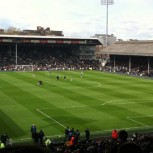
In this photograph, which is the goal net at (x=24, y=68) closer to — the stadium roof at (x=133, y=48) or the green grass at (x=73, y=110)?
the stadium roof at (x=133, y=48)

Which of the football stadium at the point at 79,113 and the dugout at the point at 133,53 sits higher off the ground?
the dugout at the point at 133,53

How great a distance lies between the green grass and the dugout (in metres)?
30.8

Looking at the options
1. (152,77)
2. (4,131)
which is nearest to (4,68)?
(152,77)

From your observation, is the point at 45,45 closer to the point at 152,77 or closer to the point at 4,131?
the point at 152,77

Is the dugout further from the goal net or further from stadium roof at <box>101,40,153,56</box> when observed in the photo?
the goal net

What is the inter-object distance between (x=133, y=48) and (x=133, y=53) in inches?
181

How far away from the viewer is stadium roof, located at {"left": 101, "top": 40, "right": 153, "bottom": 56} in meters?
78.6

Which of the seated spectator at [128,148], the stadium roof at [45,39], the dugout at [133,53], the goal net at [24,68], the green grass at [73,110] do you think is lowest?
the green grass at [73,110]

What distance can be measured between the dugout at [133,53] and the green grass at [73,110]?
1213 inches

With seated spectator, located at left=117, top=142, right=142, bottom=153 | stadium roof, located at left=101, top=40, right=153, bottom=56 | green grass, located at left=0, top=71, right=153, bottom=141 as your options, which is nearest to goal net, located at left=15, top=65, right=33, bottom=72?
stadium roof, located at left=101, top=40, right=153, bottom=56

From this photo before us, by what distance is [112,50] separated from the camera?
93375 millimetres

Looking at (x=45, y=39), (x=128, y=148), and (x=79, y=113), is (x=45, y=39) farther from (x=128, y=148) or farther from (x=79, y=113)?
(x=128, y=148)

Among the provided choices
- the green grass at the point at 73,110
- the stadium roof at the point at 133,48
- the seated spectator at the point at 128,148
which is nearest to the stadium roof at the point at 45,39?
the stadium roof at the point at 133,48

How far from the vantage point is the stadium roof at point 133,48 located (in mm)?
78575
